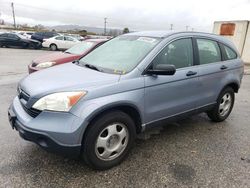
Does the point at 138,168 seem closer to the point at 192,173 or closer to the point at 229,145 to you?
the point at 192,173

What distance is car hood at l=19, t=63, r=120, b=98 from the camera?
2.63 metres

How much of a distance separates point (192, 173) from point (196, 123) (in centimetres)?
179

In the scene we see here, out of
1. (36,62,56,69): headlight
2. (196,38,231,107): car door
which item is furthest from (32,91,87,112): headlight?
(36,62,56,69): headlight

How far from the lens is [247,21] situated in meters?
14.1

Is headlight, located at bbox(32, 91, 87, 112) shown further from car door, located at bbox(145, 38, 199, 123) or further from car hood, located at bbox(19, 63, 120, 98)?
car door, located at bbox(145, 38, 199, 123)

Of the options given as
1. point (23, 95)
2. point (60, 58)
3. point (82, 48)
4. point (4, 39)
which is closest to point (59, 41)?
point (4, 39)

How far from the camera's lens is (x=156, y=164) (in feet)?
10.1

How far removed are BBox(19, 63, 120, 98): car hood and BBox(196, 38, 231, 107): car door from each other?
1.68 meters

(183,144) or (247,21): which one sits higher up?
(247,21)

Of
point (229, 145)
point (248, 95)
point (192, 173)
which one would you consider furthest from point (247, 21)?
point (192, 173)

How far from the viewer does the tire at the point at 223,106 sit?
4395 mm

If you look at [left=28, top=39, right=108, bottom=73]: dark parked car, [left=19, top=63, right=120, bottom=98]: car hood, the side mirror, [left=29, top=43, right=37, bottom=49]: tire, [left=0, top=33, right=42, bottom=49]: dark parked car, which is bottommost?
[left=29, top=43, right=37, bottom=49]: tire

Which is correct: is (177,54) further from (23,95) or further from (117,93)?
(23,95)

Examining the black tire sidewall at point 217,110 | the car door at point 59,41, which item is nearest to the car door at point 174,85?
the black tire sidewall at point 217,110
